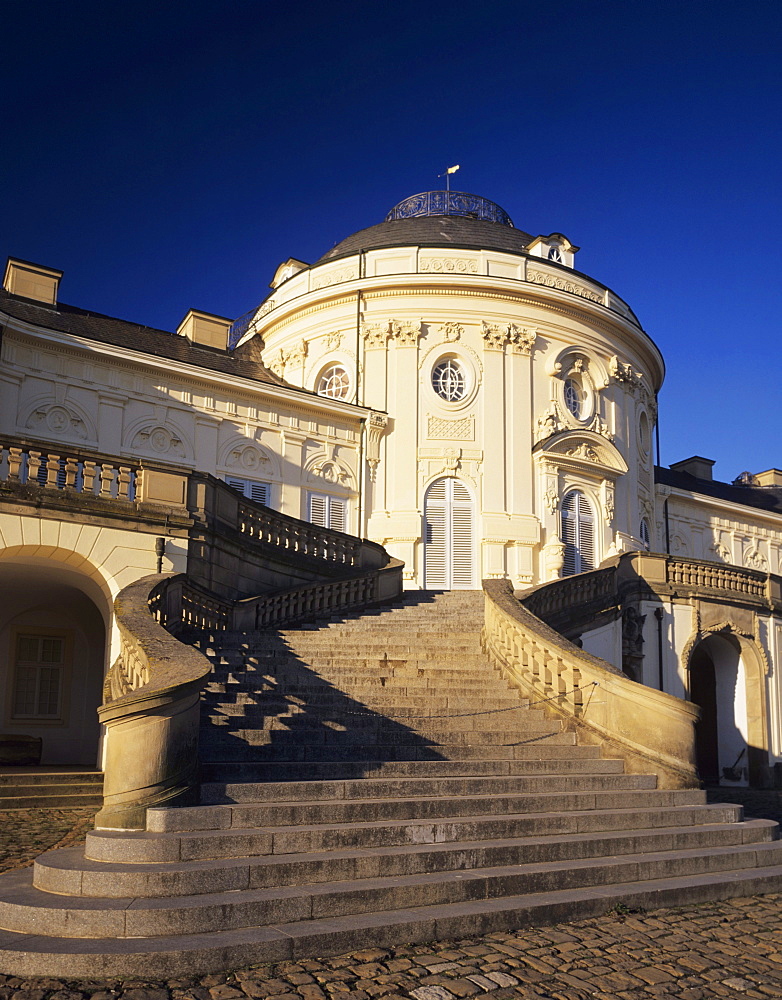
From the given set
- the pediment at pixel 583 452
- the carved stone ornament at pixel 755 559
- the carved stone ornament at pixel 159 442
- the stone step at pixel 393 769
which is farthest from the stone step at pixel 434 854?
the carved stone ornament at pixel 755 559

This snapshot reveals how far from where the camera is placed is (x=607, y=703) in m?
11.3

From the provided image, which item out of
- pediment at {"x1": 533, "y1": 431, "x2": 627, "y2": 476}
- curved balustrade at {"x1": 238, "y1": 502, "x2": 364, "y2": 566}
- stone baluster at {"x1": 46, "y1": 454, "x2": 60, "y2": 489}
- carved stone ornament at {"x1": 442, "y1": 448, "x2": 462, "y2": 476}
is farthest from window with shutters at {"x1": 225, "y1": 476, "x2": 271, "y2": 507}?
stone baluster at {"x1": 46, "y1": 454, "x2": 60, "y2": 489}

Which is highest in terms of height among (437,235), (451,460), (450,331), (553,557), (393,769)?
(437,235)

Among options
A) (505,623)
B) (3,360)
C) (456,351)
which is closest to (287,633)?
(505,623)

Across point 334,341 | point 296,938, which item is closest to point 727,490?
point 334,341

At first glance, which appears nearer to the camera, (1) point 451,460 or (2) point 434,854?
(2) point 434,854

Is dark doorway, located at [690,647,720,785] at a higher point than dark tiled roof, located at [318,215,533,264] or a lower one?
lower

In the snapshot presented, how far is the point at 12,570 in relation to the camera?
13.8 metres

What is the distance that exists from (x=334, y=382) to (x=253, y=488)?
5.66 metres

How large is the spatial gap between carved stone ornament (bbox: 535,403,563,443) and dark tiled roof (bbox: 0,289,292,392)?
756 centimetres

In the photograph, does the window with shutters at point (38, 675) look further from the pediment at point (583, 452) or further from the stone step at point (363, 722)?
the pediment at point (583, 452)

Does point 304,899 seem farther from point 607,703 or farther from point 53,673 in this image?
point 53,673

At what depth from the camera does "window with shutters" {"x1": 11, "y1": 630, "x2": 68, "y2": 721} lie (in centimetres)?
1683

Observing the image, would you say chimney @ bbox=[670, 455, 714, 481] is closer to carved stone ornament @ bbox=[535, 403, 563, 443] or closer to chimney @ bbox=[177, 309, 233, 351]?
carved stone ornament @ bbox=[535, 403, 563, 443]
